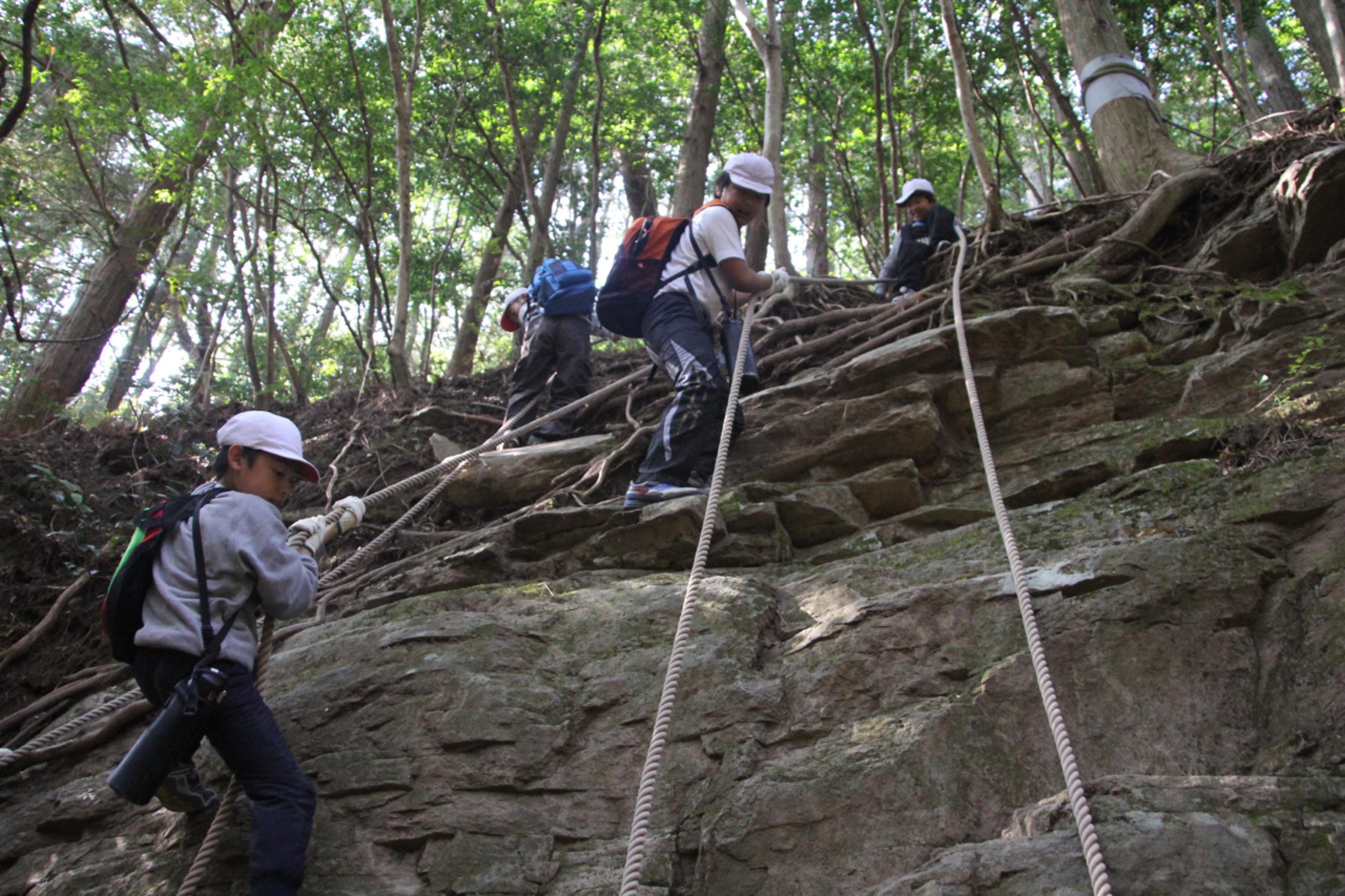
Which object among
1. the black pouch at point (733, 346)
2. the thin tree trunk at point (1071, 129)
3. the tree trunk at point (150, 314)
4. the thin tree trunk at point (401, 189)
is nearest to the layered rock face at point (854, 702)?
the black pouch at point (733, 346)

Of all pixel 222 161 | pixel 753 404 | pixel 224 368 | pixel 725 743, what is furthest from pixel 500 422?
pixel 224 368

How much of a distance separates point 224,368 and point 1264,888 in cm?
2529

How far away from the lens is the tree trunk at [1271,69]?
12.6m

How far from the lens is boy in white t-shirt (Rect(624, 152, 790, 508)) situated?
4.82m

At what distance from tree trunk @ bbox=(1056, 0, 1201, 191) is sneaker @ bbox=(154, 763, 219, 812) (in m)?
7.46

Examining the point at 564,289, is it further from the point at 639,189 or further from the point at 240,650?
the point at 639,189

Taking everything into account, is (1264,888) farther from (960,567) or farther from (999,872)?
(960,567)

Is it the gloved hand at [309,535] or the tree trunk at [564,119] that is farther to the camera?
the tree trunk at [564,119]

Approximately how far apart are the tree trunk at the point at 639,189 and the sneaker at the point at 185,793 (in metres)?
11.0

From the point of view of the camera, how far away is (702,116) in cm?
1041

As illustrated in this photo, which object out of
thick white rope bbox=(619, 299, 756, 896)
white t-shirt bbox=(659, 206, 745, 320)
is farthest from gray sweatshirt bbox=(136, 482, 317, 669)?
white t-shirt bbox=(659, 206, 745, 320)

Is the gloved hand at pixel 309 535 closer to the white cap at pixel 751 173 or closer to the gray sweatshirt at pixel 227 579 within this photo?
the gray sweatshirt at pixel 227 579

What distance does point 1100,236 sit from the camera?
6996 mm

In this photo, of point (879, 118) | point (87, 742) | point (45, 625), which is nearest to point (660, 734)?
point (87, 742)
